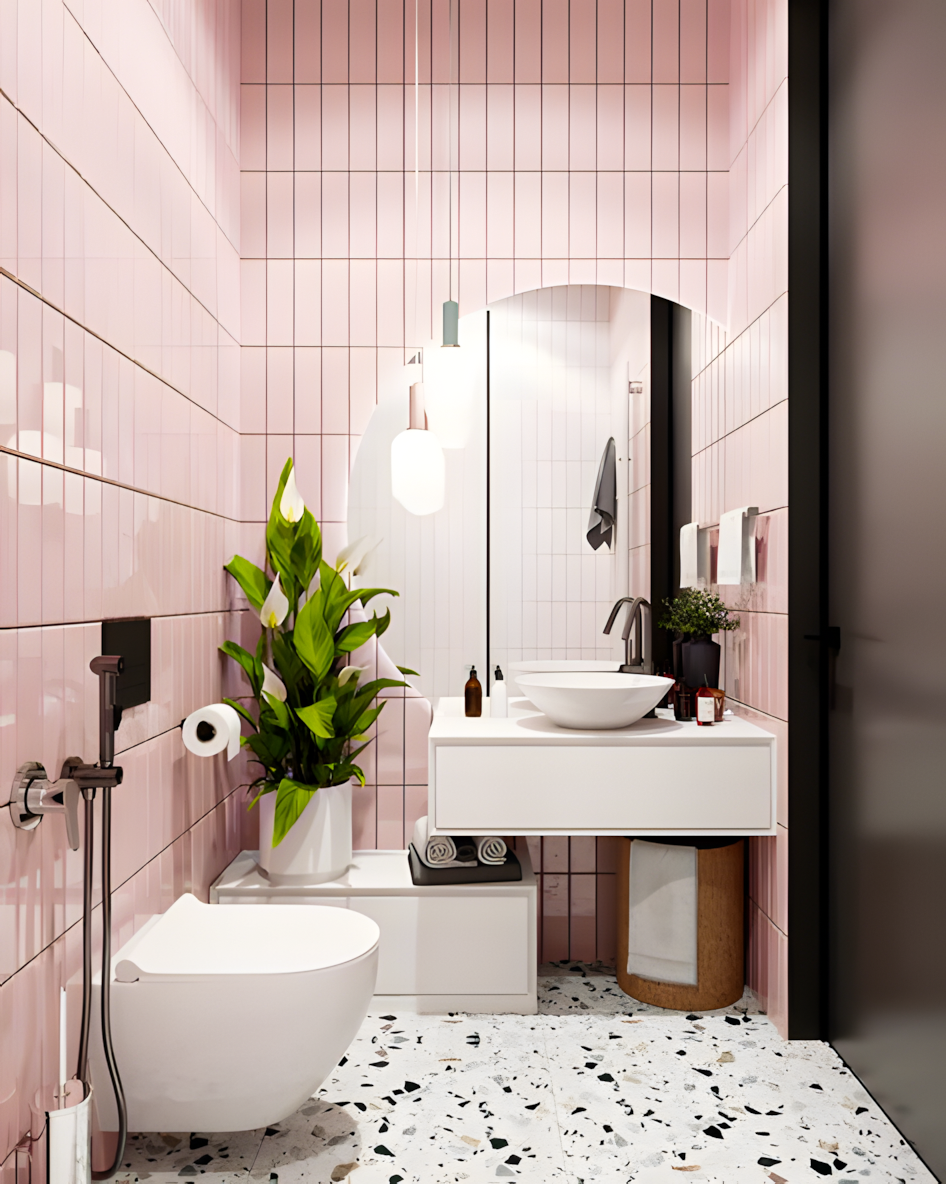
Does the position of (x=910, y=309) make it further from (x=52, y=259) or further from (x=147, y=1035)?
(x=147, y=1035)

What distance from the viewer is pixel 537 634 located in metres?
2.73

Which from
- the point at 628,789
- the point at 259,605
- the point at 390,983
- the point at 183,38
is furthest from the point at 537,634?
the point at 183,38

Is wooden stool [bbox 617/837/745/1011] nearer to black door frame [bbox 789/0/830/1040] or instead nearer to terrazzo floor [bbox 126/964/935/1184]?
terrazzo floor [bbox 126/964/935/1184]

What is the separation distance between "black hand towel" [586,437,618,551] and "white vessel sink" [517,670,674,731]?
52 centimetres

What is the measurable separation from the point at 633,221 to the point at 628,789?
165 cm

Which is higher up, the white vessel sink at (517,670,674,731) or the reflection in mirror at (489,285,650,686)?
the reflection in mirror at (489,285,650,686)

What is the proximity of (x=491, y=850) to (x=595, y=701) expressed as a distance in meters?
0.52

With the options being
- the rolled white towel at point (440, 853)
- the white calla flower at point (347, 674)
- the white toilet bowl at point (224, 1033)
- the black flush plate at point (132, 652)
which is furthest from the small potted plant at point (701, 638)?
the black flush plate at point (132, 652)

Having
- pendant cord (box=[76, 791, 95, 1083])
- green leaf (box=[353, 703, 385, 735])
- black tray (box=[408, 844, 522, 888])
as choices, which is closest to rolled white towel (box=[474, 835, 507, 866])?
black tray (box=[408, 844, 522, 888])

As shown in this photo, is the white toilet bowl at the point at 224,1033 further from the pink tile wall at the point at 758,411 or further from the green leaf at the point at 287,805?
the pink tile wall at the point at 758,411

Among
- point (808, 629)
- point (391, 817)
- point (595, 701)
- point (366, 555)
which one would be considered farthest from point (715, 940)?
point (366, 555)

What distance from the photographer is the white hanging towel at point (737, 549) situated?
→ 2.35 m

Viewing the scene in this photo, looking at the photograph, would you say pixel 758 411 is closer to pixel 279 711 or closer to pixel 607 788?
pixel 607 788

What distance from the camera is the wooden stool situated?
2375mm
